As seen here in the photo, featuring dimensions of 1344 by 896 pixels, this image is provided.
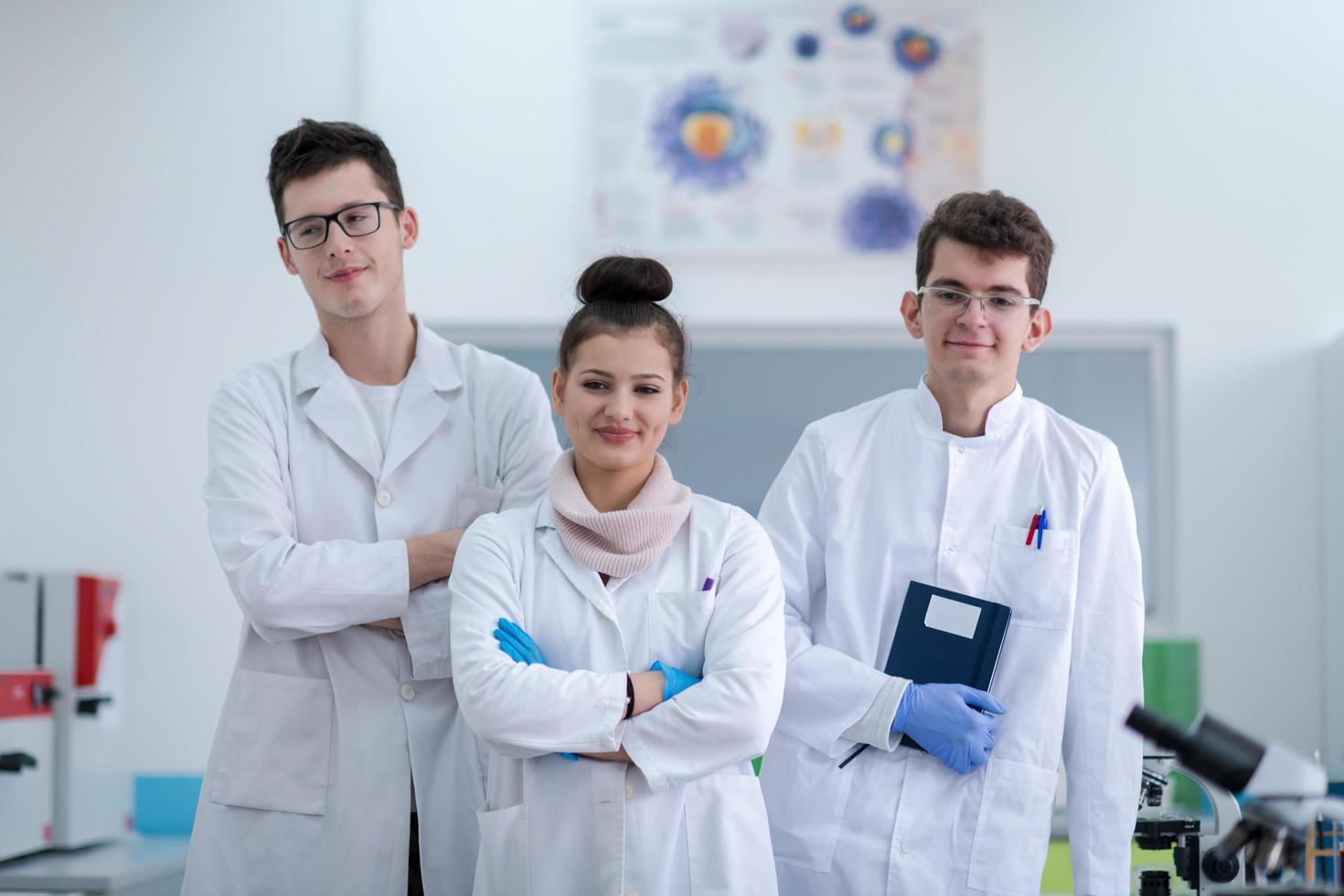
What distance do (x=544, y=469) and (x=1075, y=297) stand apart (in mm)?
2087

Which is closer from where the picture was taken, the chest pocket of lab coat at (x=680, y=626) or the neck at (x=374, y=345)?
the chest pocket of lab coat at (x=680, y=626)

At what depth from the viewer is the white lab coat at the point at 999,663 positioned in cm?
180

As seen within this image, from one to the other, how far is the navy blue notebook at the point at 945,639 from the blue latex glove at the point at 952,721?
0.11 feet

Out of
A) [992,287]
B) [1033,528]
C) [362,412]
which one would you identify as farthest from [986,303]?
[362,412]

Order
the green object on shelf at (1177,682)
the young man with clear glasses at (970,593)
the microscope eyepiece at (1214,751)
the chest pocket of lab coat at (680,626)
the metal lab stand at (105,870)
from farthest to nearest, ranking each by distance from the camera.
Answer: the green object on shelf at (1177,682)
the metal lab stand at (105,870)
the young man with clear glasses at (970,593)
the chest pocket of lab coat at (680,626)
the microscope eyepiece at (1214,751)

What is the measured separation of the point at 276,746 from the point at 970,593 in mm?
1022

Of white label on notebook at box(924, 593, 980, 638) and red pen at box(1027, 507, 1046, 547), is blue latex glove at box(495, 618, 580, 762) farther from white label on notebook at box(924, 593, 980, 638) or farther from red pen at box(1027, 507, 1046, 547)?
red pen at box(1027, 507, 1046, 547)

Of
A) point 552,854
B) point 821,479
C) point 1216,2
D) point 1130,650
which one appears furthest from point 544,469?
point 1216,2

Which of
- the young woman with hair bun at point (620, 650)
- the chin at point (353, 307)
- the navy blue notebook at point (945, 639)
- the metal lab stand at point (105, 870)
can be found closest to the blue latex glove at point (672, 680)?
the young woman with hair bun at point (620, 650)

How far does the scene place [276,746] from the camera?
1.86m

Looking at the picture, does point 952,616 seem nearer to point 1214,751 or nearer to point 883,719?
point 883,719

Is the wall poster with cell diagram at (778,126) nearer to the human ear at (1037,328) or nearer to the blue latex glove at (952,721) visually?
the human ear at (1037,328)

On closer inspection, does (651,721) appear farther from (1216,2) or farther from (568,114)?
(1216,2)

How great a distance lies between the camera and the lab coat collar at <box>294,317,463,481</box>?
76.5 inches
